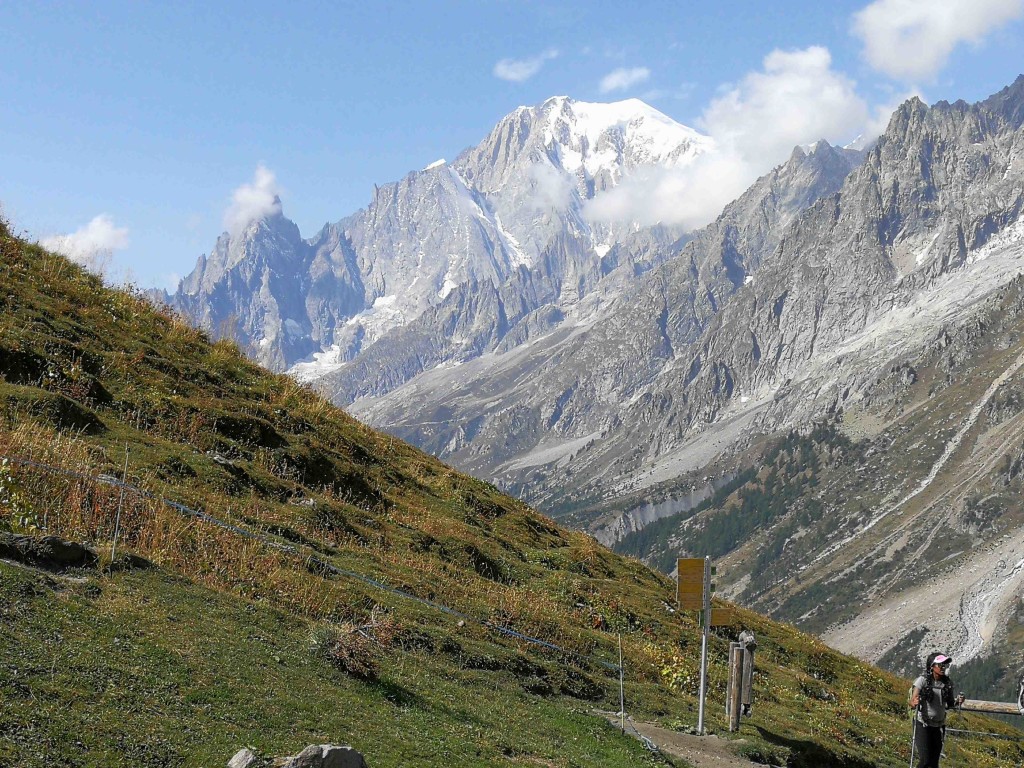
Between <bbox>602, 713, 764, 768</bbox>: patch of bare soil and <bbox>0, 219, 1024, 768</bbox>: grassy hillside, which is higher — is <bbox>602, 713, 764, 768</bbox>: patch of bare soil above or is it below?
below

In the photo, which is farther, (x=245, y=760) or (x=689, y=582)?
(x=689, y=582)

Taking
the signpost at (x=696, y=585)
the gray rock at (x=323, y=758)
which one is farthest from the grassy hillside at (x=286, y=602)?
the signpost at (x=696, y=585)

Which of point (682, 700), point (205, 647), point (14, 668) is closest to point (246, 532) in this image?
point (205, 647)

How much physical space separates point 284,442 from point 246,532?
7.55 metres

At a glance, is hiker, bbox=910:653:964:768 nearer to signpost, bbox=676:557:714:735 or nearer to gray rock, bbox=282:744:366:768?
signpost, bbox=676:557:714:735

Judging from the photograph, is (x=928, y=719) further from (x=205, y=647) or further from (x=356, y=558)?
(x=205, y=647)

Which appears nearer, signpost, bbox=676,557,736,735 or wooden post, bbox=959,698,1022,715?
signpost, bbox=676,557,736,735

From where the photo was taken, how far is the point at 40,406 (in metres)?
18.6

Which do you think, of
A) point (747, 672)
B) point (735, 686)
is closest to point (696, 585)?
point (747, 672)

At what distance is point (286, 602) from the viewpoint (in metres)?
15.5

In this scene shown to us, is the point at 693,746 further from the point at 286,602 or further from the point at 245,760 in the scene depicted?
the point at 245,760

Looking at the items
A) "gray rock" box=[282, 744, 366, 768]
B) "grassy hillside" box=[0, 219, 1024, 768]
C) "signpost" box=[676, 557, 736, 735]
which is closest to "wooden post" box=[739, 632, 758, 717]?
"grassy hillside" box=[0, 219, 1024, 768]

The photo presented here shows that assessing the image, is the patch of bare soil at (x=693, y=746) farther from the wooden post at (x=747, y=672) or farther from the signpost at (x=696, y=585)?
the wooden post at (x=747, y=672)

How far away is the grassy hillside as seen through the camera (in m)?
10.6
